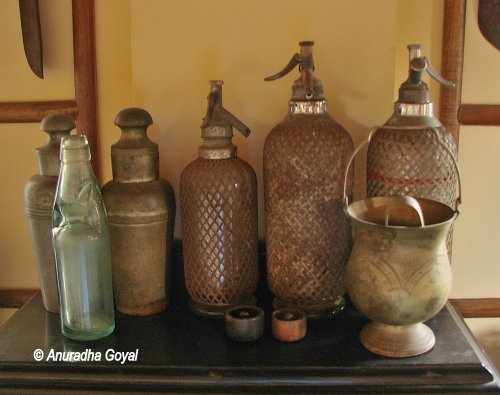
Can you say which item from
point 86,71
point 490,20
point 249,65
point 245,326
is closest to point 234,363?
point 245,326

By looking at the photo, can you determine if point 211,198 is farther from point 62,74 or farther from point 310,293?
point 62,74

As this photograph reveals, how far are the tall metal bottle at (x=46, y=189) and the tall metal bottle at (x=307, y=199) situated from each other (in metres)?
0.37

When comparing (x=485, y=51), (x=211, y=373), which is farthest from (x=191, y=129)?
(x=485, y=51)

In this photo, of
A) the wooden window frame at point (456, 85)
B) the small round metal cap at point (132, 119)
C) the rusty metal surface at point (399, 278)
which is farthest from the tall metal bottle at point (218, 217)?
the wooden window frame at point (456, 85)

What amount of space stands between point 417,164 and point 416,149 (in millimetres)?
26

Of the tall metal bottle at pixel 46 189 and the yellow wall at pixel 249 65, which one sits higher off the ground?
the yellow wall at pixel 249 65

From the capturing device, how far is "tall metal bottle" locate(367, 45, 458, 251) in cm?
102

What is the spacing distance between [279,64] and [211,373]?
0.61 meters

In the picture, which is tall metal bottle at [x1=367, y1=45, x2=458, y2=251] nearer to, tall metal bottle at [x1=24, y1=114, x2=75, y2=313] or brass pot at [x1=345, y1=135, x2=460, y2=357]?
brass pot at [x1=345, y1=135, x2=460, y2=357]

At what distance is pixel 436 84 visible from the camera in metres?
1.26

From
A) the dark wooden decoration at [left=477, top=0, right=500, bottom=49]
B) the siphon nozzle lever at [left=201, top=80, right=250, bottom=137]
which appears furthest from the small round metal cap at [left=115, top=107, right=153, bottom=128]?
the dark wooden decoration at [left=477, top=0, right=500, bottom=49]

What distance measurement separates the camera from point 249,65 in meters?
1.19

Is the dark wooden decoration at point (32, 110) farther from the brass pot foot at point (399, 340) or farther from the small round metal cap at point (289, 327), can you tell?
the brass pot foot at point (399, 340)

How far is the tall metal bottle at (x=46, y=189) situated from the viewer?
1051 millimetres
